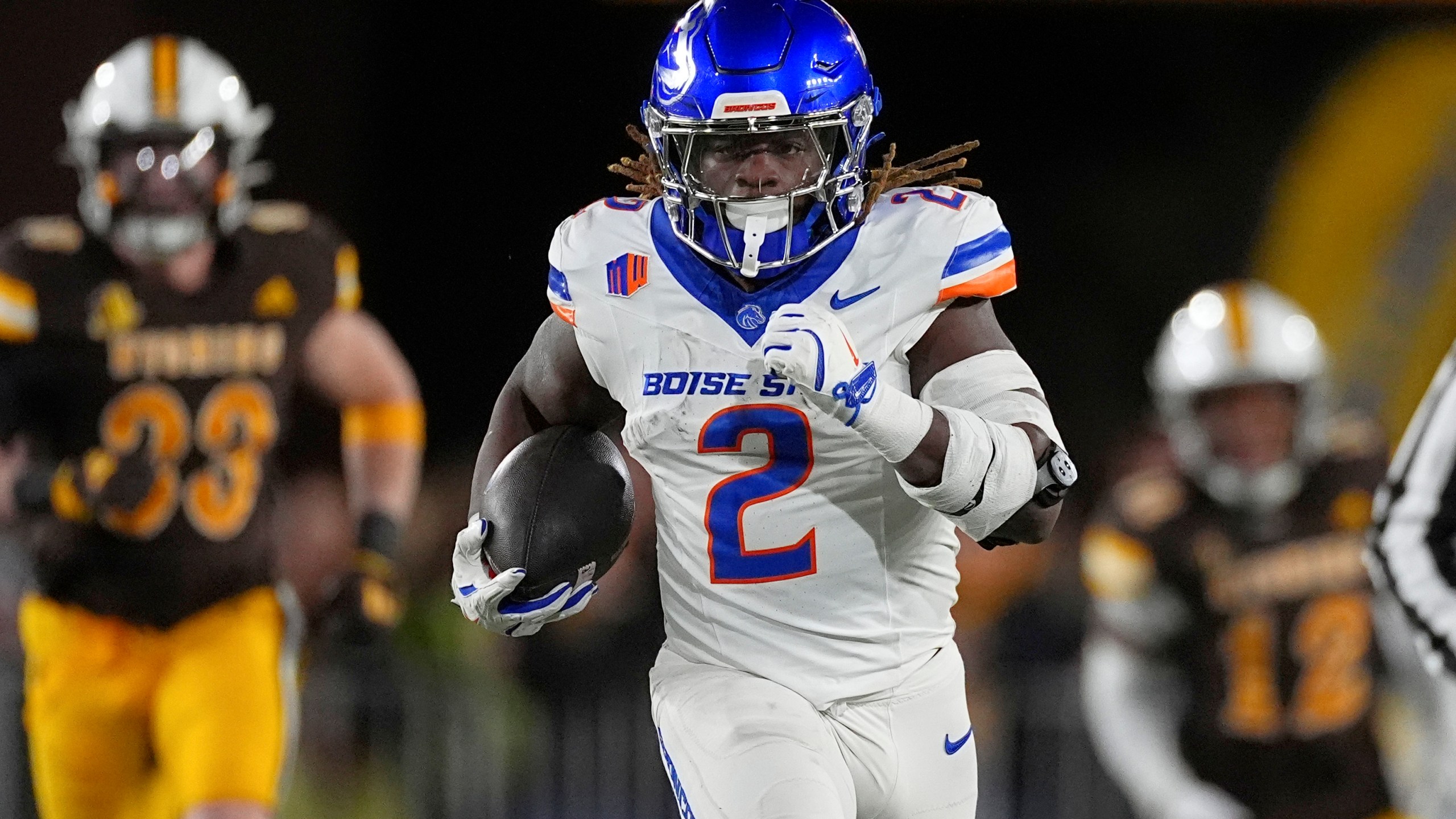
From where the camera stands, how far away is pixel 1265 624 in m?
4.27

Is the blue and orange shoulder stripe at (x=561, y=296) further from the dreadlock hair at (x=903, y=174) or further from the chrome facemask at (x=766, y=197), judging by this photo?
the dreadlock hair at (x=903, y=174)

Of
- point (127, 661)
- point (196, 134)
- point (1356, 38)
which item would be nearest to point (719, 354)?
point (127, 661)

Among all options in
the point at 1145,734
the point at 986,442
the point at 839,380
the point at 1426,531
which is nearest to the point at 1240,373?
the point at 1145,734

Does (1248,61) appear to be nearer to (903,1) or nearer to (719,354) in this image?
(903,1)

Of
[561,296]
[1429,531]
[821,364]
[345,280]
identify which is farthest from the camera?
[345,280]

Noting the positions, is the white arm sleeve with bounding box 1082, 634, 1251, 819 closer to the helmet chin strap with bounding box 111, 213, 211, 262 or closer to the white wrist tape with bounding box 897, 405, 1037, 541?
the helmet chin strap with bounding box 111, 213, 211, 262

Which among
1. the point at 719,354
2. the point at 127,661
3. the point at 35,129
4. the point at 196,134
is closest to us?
the point at 719,354

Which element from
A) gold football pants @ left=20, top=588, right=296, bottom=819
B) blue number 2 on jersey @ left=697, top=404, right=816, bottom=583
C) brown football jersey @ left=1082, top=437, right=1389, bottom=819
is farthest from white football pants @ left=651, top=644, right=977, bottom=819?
brown football jersey @ left=1082, top=437, right=1389, bottom=819

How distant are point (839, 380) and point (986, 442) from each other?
0.18m

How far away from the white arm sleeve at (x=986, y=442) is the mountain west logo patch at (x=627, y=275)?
0.36 m

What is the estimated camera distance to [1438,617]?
243 centimetres

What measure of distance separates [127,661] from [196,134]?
1181mm

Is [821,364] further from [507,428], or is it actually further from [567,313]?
[507,428]

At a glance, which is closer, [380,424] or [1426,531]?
[1426,531]
